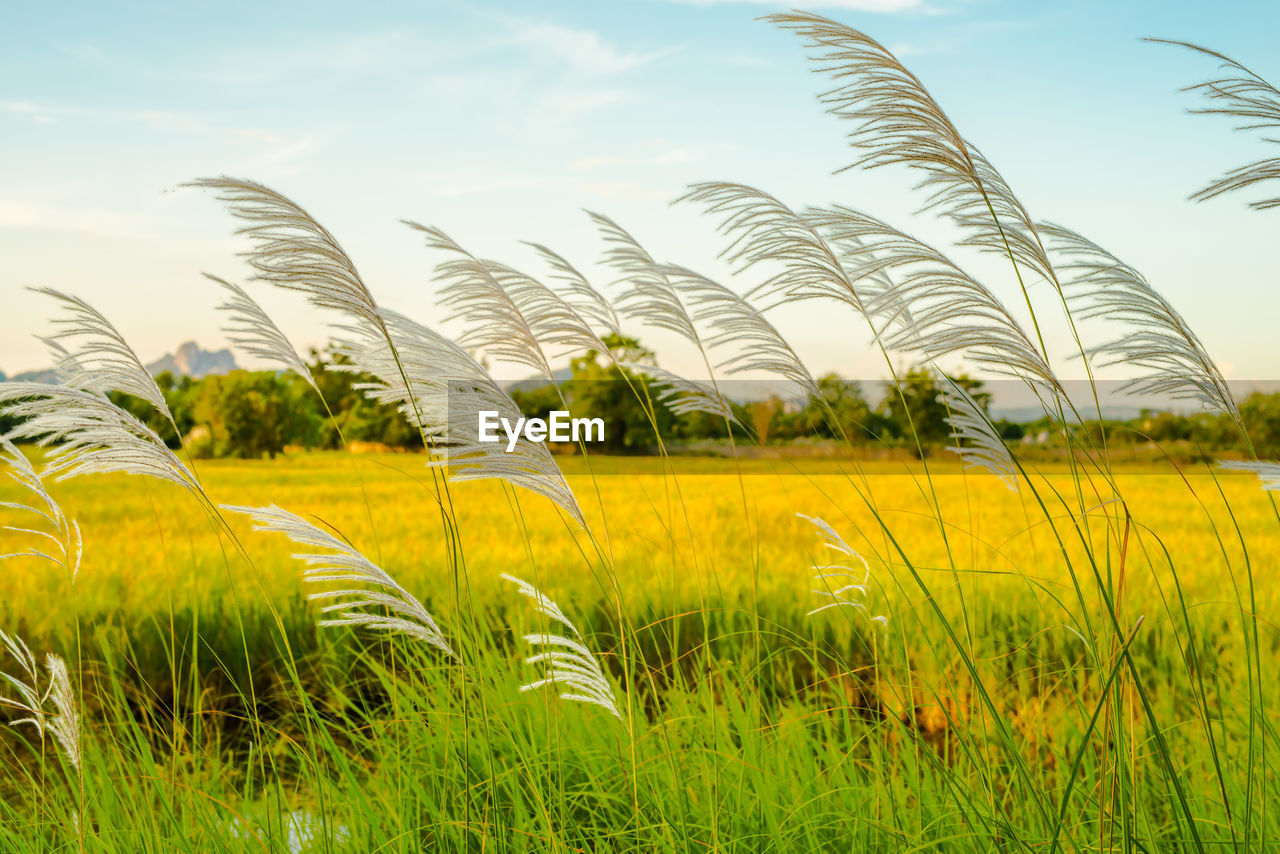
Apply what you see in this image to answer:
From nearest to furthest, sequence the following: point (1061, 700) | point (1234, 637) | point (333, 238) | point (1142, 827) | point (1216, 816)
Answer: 1. point (333, 238)
2. point (1142, 827)
3. point (1216, 816)
4. point (1061, 700)
5. point (1234, 637)

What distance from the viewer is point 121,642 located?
14.8 ft

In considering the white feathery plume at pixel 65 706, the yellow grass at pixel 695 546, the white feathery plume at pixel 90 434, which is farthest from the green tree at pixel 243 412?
the white feathery plume at pixel 65 706

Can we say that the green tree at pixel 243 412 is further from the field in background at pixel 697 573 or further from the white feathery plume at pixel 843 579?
the white feathery plume at pixel 843 579

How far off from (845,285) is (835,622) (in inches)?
94.5

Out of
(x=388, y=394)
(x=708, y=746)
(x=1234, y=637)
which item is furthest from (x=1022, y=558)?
(x=388, y=394)

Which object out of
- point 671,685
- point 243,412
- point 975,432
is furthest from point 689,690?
point 243,412

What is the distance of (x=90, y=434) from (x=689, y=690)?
248 centimetres

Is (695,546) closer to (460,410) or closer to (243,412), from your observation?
(460,410)

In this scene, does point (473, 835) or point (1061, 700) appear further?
point (1061, 700)

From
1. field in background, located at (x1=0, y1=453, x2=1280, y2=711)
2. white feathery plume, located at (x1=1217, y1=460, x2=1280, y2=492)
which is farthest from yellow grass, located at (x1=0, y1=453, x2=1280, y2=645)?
white feathery plume, located at (x1=1217, y1=460, x2=1280, y2=492)

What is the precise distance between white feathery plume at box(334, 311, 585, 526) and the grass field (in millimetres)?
324

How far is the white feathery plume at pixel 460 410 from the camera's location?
1764 millimetres

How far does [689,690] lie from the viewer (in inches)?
141

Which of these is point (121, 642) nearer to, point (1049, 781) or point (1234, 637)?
point (1049, 781)
